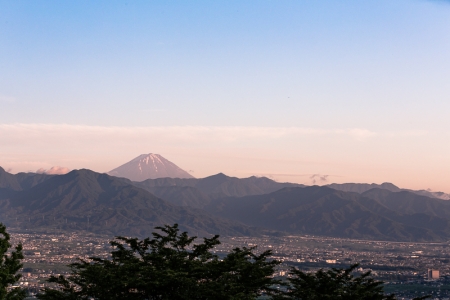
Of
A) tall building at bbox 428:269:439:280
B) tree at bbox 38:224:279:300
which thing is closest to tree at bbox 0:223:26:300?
tree at bbox 38:224:279:300

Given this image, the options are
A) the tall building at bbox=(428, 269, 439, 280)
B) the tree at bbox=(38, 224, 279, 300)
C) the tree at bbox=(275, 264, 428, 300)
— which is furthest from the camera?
the tall building at bbox=(428, 269, 439, 280)

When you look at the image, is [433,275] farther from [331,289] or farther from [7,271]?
[7,271]

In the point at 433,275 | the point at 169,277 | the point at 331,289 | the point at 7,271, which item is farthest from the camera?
the point at 433,275

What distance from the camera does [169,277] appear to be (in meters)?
26.1

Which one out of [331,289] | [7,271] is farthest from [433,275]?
[7,271]

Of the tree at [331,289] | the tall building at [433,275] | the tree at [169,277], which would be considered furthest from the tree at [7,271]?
the tall building at [433,275]

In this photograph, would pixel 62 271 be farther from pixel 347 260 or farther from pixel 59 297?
pixel 59 297

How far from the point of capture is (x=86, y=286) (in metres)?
27.8

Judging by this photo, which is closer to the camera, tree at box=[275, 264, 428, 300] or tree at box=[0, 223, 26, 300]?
tree at box=[0, 223, 26, 300]

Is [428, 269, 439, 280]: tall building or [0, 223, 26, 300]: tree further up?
[0, 223, 26, 300]: tree

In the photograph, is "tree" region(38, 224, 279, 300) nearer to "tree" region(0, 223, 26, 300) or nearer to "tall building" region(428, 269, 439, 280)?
"tree" region(0, 223, 26, 300)

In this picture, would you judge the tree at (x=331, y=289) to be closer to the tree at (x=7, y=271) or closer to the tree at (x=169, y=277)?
the tree at (x=169, y=277)

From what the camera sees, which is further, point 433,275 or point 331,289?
point 433,275

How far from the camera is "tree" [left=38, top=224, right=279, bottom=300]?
1029 inches
